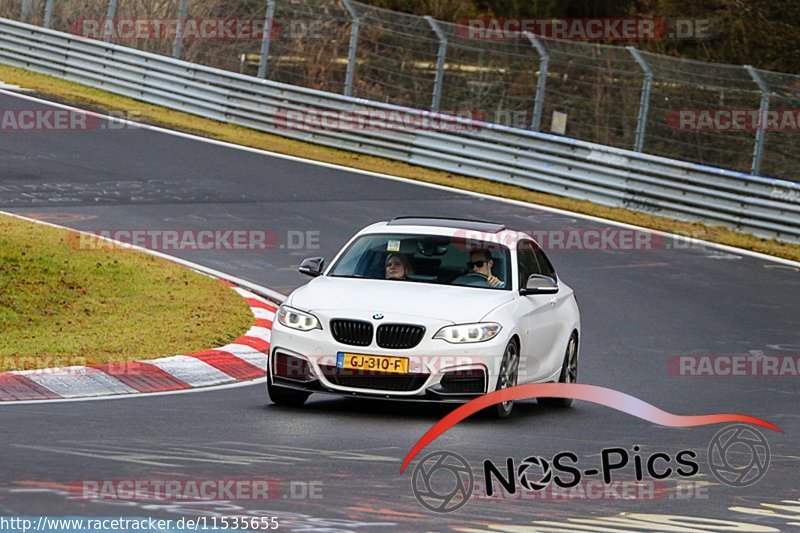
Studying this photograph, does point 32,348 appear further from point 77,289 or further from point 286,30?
point 286,30

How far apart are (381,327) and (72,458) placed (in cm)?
309

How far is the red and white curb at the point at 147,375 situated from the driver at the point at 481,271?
83.4 inches

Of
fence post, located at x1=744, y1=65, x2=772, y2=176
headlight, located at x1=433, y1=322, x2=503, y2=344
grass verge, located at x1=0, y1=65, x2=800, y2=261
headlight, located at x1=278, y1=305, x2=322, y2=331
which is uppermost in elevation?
fence post, located at x1=744, y1=65, x2=772, y2=176

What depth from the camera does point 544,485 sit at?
8555 mm

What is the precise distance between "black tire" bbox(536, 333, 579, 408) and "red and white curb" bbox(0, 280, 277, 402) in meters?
2.41

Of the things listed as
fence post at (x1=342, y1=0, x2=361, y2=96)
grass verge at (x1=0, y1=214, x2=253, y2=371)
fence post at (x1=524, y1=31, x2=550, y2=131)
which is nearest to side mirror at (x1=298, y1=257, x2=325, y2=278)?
grass verge at (x1=0, y1=214, x2=253, y2=371)

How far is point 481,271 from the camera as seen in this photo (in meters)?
12.2

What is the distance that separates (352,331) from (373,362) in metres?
0.27

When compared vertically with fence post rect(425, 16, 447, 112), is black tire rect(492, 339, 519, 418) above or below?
below

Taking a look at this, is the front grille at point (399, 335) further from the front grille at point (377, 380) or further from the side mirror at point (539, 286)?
the side mirror at point (539, 286)

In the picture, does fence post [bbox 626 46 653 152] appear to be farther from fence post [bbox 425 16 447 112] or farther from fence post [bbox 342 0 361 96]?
fence post [bbox 342 0 361 96]

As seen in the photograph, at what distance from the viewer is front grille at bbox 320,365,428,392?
35.9 feet

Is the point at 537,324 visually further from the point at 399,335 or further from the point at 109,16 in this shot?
the point at 109,16

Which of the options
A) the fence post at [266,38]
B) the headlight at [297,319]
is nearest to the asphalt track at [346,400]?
the headlight at [297,319]
